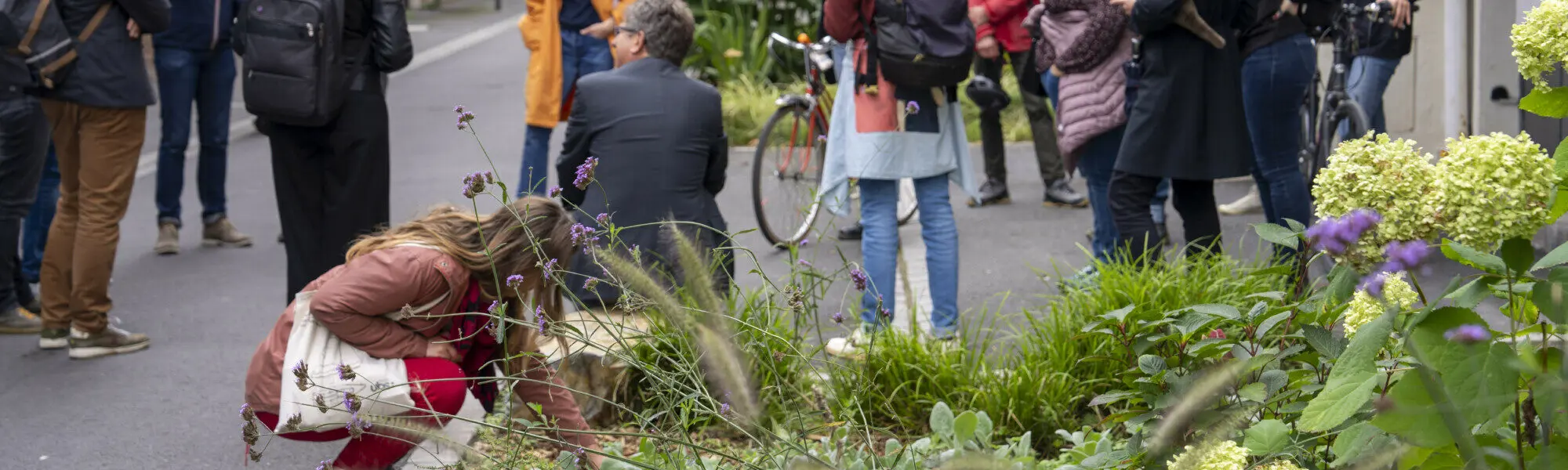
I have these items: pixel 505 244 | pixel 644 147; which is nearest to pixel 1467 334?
pixel 505 244

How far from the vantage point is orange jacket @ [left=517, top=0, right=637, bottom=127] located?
289 inches

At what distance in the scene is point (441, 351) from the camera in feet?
12.8

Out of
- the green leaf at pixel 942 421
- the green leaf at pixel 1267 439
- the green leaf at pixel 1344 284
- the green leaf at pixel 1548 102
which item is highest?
the green leaf at pixel 1548 102

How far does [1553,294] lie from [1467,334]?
168 mm

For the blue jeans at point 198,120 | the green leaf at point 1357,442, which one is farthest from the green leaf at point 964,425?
the blue jeans at point 198,120

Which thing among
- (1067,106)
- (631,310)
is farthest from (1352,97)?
(631,310)

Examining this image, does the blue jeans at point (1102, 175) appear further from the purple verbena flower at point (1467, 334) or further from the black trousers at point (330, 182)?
the purple verbena flower at point (1467, 334)

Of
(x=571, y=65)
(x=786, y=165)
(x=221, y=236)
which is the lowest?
(x=221, y=236)

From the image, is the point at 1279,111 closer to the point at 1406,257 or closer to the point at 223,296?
the point at 1406,257

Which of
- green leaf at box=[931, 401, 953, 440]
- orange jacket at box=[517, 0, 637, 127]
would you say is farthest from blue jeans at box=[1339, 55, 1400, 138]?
green leaf at box=[931, 401, 953, 440]

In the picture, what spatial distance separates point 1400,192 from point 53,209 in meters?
6.23

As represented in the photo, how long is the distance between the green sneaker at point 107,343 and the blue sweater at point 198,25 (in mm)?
1877

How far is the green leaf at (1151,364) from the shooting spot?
2543mm

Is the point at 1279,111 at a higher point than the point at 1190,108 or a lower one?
lower
